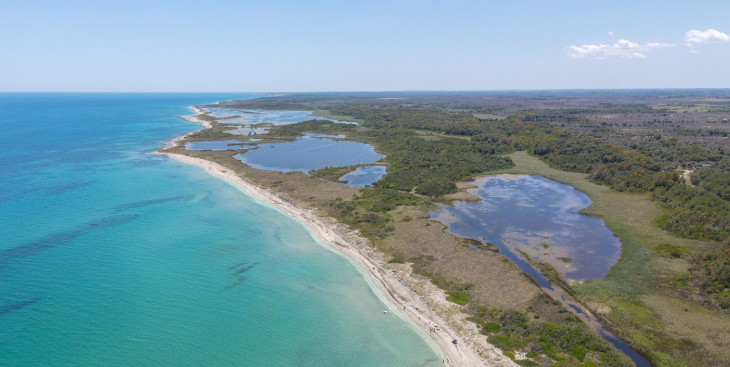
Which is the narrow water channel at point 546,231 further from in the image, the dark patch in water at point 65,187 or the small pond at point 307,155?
the dark patch in water at point 65,187

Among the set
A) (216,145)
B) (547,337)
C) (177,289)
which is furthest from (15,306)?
(216,145)

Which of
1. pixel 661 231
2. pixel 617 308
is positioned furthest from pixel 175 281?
pixel 661 231

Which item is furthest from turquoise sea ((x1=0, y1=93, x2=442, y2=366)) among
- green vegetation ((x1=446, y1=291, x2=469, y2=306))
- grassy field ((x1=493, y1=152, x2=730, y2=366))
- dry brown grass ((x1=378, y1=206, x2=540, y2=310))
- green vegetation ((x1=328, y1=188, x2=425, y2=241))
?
grassy field ((x1=493, y1=152, x2=730, y2=366))

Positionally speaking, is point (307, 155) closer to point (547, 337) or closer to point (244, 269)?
point (244, 269)

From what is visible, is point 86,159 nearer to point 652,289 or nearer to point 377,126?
point 377,126

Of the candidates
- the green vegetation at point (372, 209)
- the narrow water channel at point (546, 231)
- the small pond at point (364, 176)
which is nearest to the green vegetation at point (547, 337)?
the narrow water channel at point (546, 231)
